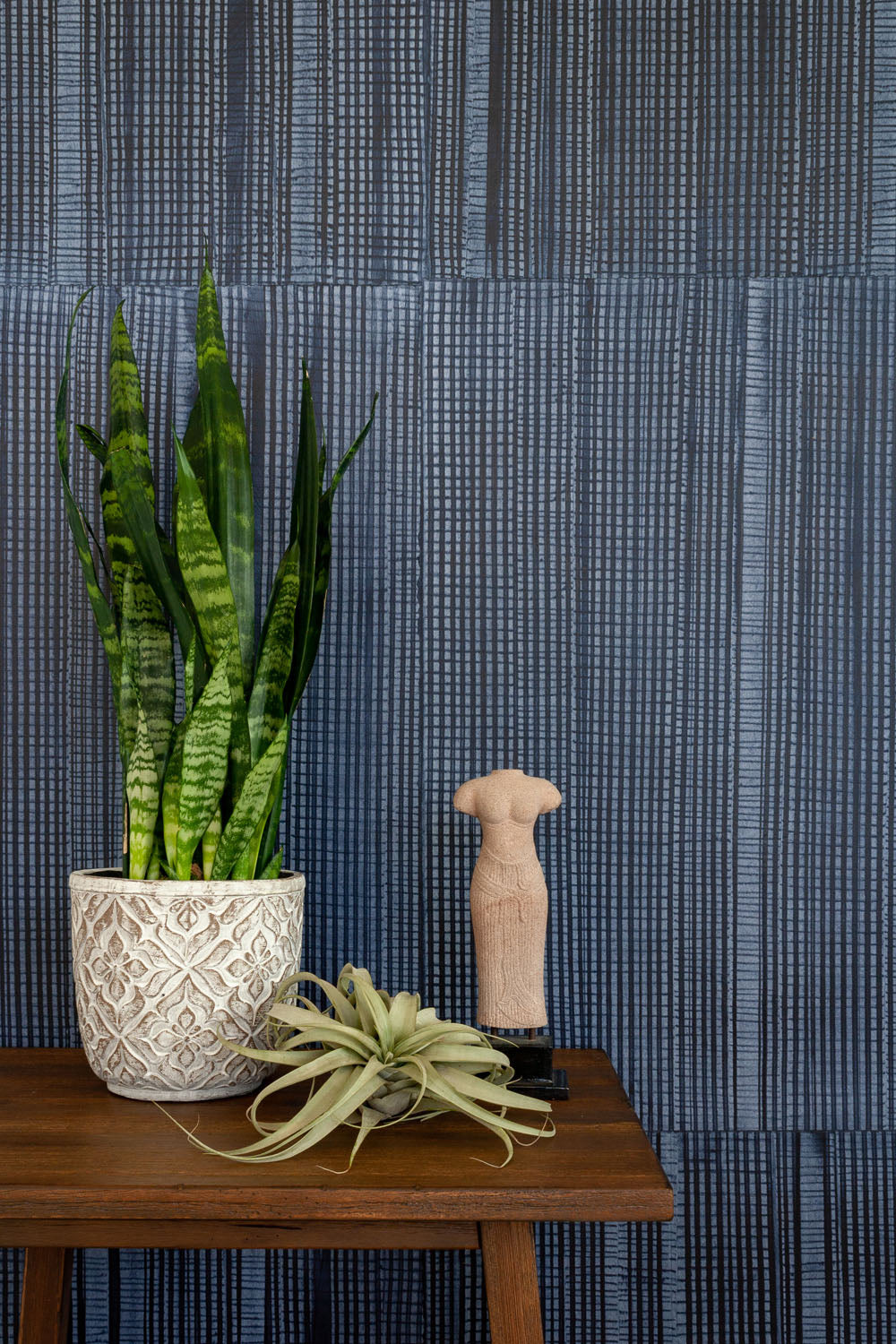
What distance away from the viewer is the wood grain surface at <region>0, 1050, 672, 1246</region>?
31.2 inches

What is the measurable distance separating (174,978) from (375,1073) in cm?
20

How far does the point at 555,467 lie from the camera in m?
1.28

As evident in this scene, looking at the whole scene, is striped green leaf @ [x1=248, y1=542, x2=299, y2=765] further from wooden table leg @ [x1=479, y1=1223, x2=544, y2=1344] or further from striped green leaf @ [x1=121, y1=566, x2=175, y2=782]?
wooden table leg @ [x1=479, y1=1223, x2=544, y2=1344]

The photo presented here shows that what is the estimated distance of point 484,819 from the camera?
104 cm

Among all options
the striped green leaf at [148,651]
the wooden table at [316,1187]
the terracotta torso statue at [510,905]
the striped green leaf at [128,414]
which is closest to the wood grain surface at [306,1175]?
the wooden table at [316,1187]

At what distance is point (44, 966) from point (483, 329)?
2.89ft

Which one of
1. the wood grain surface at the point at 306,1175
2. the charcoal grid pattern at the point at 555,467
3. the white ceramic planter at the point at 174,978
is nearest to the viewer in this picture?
the wood grain surface at the point at 306,1175

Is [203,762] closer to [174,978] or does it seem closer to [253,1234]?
[174,978]

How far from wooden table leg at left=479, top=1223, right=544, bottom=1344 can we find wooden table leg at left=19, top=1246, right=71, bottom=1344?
16.8 inches

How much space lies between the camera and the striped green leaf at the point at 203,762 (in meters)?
0.97

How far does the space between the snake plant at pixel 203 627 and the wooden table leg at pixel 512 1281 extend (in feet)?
1.26

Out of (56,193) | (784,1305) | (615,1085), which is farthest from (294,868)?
(56,193)

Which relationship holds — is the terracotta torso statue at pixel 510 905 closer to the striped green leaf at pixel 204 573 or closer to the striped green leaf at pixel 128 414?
the striped green leaf at pixel 204 573

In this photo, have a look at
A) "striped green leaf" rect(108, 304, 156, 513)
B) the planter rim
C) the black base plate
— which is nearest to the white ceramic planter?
the planter rim
